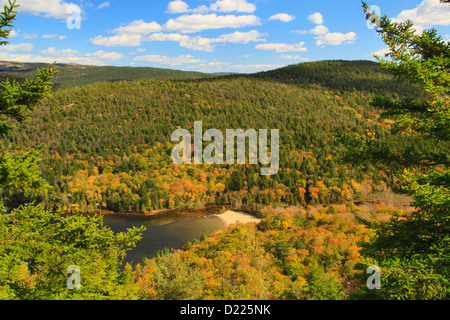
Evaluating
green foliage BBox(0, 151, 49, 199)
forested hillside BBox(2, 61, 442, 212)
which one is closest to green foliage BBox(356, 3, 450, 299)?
green foliage BBox(0, 151, 49, 199)

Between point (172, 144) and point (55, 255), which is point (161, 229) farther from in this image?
point (55, 255)

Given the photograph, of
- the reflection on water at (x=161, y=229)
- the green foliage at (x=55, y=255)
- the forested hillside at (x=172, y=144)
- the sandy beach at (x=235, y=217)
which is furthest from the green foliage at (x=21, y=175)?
the sandy beach at (x=235, y=217)

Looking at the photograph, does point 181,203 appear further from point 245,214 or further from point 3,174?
point 3,174

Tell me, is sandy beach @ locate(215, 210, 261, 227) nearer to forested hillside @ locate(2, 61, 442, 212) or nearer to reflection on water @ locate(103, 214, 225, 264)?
reflection on water @ locate(103, 214, 225, 264)

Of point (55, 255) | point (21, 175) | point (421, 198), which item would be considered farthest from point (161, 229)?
point (421, 198)

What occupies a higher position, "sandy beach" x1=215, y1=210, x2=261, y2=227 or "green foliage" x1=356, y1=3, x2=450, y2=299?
"green foliage" x1=356, y1=3, x2=450, y2=299

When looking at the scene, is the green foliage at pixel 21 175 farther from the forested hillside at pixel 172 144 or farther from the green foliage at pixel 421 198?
the forested hillside at pixel 172 144
